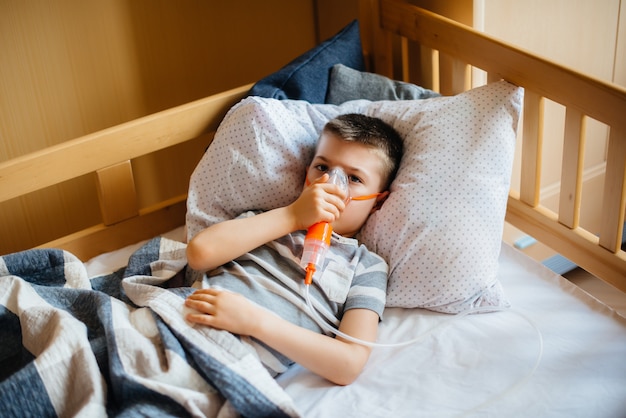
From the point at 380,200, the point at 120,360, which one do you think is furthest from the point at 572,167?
the point at 120,360

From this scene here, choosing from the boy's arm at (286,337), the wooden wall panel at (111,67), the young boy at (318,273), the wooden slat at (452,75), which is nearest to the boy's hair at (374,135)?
the young boy at (318,273)

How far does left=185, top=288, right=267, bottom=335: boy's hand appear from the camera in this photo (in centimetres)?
110

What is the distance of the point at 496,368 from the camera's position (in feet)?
3.70

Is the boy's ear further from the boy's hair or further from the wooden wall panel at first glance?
the wooden wall panel

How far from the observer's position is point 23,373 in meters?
0.99

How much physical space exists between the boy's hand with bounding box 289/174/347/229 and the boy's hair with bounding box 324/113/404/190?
0.10m

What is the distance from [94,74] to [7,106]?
22 centimetres

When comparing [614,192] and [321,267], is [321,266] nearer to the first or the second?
[321,267]

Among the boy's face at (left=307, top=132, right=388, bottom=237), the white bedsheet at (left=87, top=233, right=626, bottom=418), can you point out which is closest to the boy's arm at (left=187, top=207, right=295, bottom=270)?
the boy's face at (left=307, top=132, right=388, bottom=237)

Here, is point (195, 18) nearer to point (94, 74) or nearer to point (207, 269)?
point (94, 74)

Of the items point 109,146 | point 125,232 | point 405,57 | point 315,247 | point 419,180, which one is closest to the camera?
point 315,247

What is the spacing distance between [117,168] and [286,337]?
0.59m

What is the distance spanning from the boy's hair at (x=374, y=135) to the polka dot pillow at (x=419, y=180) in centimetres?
2

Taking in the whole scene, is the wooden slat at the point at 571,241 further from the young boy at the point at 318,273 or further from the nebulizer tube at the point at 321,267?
the young boy at the point at 318,273
